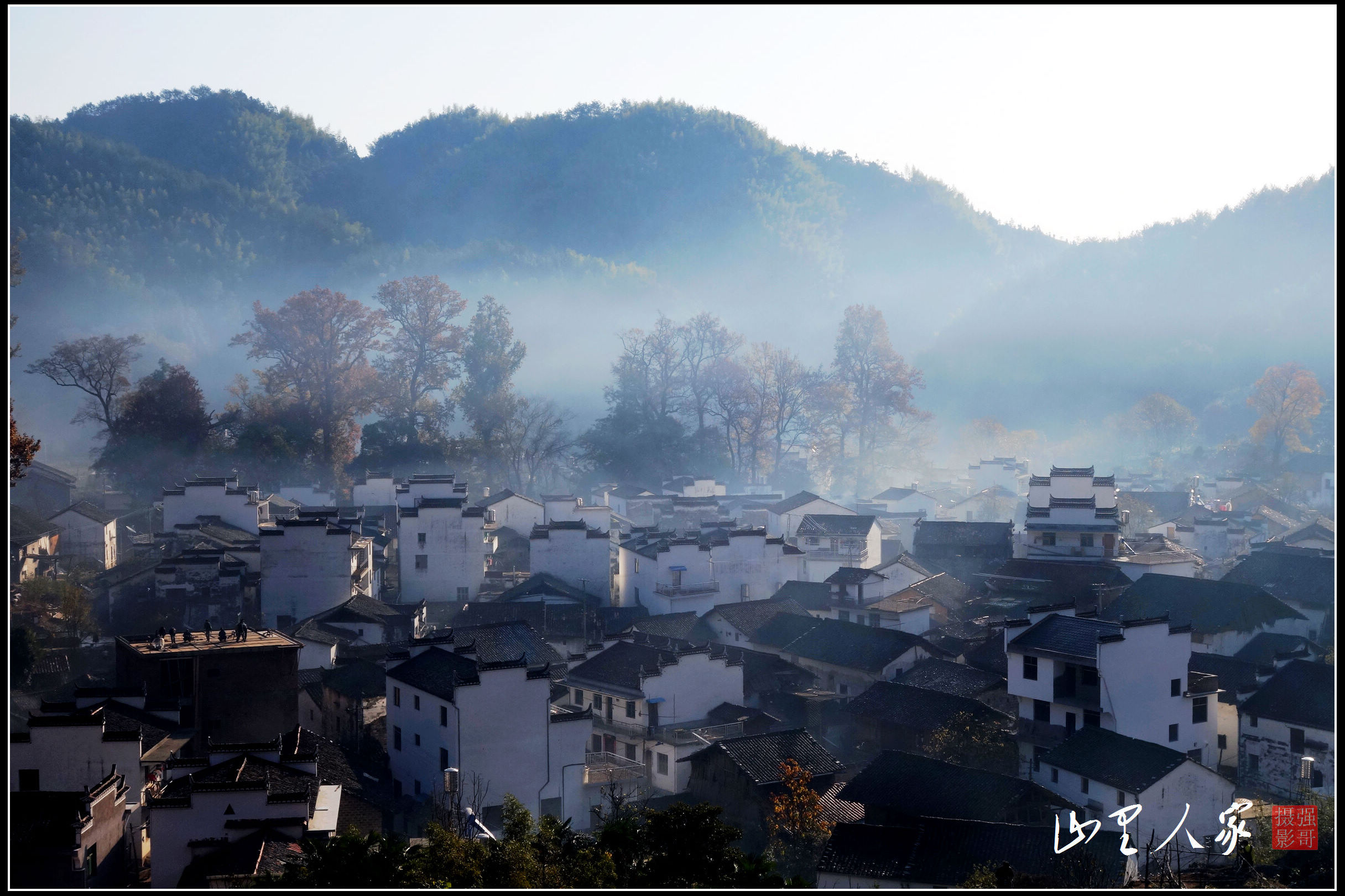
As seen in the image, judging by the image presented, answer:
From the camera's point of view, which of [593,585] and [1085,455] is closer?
[593,585]

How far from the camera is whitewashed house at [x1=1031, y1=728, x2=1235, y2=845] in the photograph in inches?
424

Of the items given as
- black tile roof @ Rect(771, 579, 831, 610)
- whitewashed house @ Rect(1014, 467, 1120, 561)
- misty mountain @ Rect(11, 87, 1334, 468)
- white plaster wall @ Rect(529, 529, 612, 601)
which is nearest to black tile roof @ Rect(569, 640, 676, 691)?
black tile roof @ Rect(771, 579, 831, 610)

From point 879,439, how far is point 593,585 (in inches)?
856

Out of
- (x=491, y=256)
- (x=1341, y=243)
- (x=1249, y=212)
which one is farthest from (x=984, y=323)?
(x=1341, y=243)

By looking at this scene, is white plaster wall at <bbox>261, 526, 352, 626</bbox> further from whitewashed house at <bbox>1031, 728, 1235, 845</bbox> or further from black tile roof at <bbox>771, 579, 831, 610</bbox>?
whitewashed house at <bbox>1031, 728, 1235, 845</bbox>

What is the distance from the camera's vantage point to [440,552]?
21.6 metres

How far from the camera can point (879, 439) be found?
4131 centimetres

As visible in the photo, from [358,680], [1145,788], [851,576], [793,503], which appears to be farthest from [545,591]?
[1145,788]

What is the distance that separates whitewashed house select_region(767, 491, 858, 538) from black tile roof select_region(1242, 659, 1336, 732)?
12.9 metres

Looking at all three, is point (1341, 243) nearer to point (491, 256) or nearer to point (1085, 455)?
point (1085, 455)

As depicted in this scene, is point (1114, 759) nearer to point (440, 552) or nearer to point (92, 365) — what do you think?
point (440, 552)

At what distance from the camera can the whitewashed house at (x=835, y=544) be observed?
23.6 meters

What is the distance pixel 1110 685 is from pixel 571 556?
11.6 metres

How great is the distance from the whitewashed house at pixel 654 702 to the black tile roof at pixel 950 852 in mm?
3981
